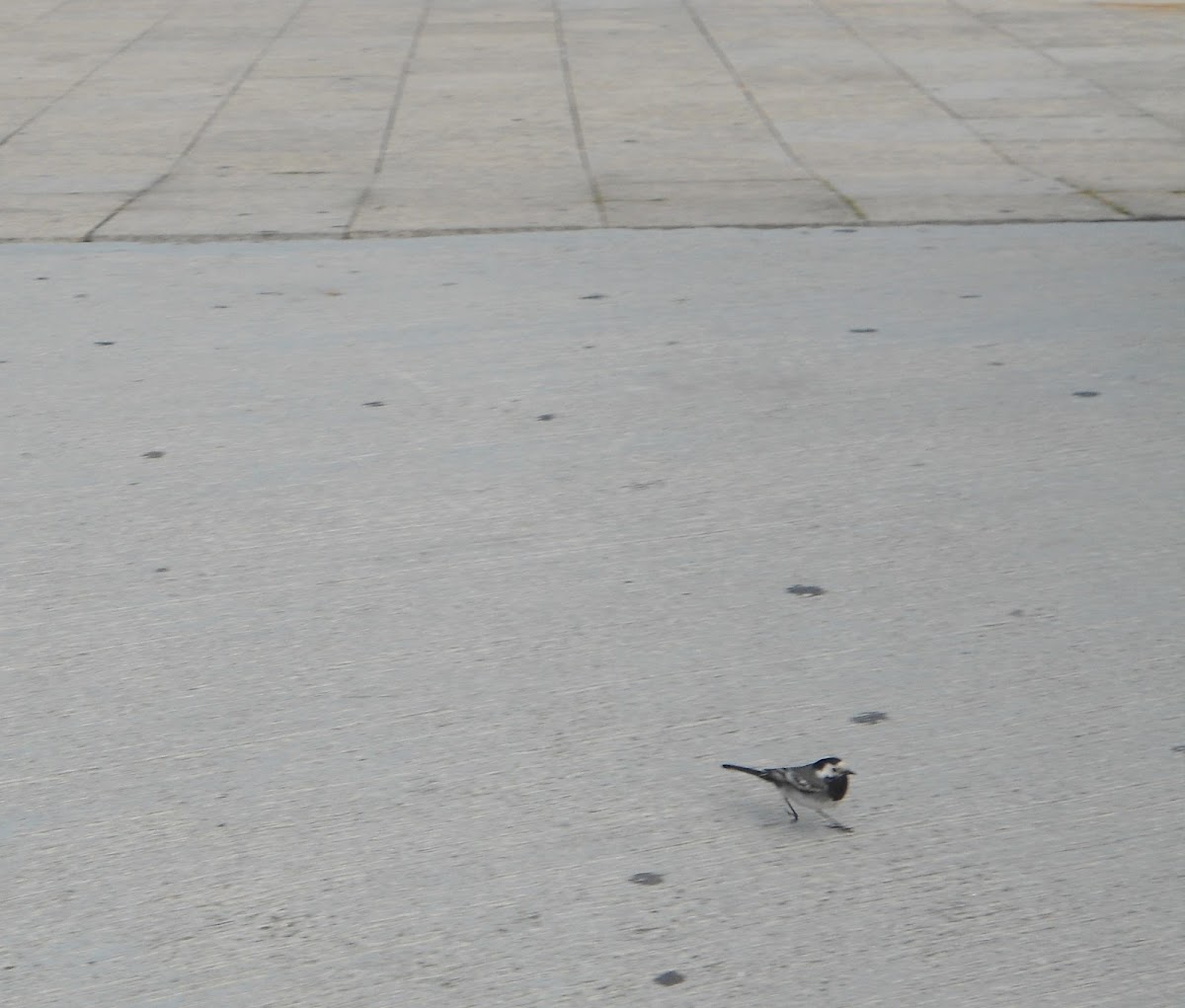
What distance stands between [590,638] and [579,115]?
24.3 feet

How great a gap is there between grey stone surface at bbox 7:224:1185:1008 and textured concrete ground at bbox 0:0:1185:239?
4.73 ft

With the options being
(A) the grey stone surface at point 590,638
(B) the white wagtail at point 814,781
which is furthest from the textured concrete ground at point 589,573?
(B) the white wagtail at point 814,781

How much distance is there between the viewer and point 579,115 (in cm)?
1122

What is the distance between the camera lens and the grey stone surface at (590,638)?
3.19 metres

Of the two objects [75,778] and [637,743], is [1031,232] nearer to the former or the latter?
[637,743]

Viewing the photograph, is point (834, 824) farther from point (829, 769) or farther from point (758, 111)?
point (758, 111)

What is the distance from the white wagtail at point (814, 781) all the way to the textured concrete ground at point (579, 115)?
17.8ft

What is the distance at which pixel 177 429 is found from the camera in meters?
5.95

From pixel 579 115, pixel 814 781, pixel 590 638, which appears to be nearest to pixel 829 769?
pixel 814 781

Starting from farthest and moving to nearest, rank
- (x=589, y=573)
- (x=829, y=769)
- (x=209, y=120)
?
(x=209, y=120) < (x=589, y=573) < (x=829, y=769)

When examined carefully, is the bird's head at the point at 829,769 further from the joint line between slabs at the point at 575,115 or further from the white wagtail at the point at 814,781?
the joint line between slabs at the point at 575,115

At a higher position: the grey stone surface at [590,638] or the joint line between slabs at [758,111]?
the joint line between slabs at [758,111]

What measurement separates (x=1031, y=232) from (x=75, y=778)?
5.96m

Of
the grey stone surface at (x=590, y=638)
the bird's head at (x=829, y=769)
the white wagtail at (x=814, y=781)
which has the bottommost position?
the grey stone surface at (x=590, y=638)
